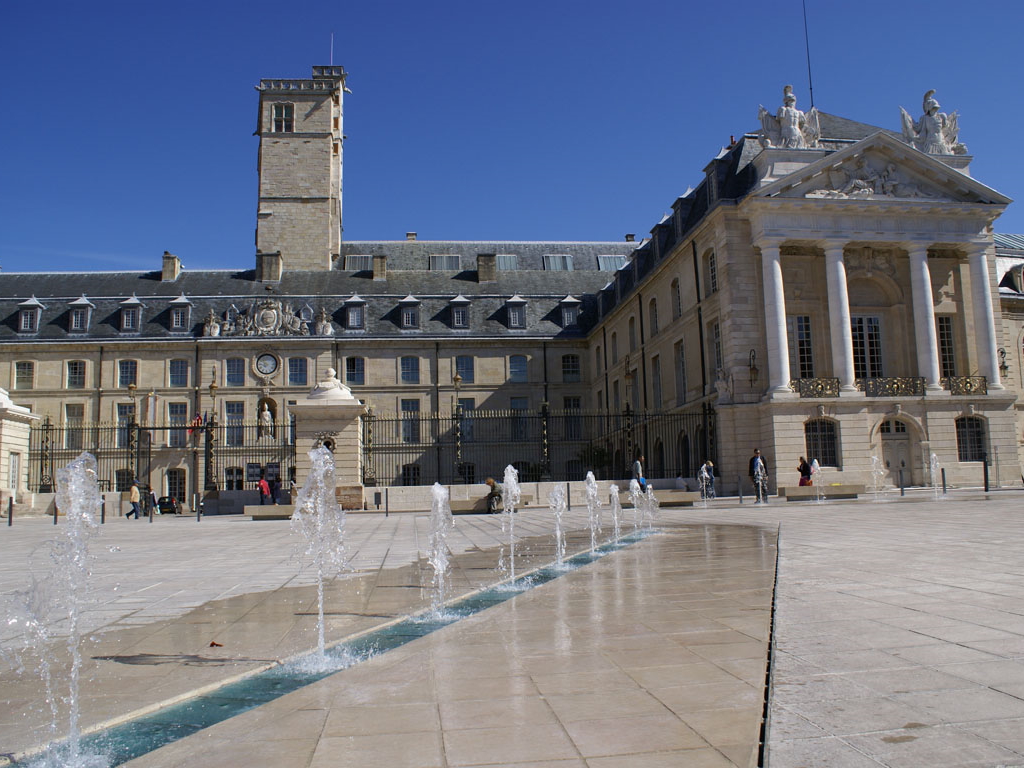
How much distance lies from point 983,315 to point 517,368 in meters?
25.3

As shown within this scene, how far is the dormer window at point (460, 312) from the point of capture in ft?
163

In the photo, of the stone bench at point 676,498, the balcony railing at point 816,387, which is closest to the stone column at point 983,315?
the balcony railing at point 816,387

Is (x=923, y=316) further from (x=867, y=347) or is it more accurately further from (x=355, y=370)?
(x=355, y=370)

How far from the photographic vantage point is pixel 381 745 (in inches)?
133

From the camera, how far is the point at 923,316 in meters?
30.5

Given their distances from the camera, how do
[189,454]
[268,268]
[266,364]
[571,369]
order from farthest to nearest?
[268,268] → [571,369] → [266,364] → [189,454]

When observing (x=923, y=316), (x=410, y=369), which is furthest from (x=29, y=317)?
(x=923, y=316)

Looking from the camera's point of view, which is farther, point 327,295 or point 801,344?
point 327,295

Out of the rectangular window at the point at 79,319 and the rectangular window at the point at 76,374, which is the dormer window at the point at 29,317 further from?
the rectangular window at the point at 76,374

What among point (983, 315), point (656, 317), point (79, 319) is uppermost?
point (79, 319)

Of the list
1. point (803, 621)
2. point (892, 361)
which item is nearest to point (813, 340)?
point (892, 361)

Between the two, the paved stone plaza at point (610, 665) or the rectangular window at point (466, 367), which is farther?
the rectangular window at point (466, 367)

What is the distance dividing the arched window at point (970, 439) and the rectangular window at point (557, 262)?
100 feet

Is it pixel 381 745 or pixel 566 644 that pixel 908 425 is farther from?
pixel 381 745
